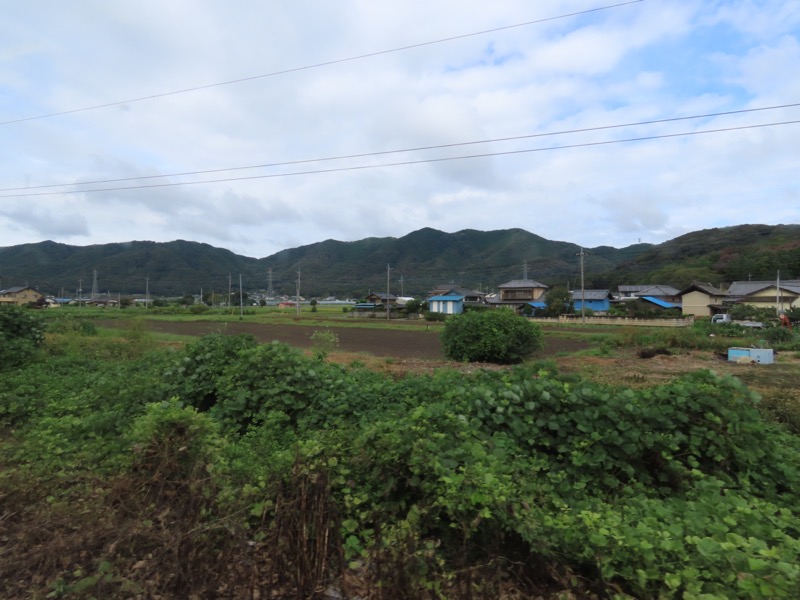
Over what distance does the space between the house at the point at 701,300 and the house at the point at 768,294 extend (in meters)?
1.66

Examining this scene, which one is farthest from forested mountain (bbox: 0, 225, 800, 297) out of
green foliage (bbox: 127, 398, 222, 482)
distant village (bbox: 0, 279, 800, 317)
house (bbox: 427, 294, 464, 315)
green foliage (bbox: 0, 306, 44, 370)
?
green foliage (bbox: 127, 398, 222, 482)

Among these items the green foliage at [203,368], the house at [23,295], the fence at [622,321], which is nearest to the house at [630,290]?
the fence at [622,321]

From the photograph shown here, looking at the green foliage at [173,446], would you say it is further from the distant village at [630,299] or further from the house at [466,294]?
the house at [466,294]

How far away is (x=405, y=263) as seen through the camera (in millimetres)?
133500

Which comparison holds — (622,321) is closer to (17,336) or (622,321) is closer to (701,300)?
(701,300)

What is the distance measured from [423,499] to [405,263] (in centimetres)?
13126

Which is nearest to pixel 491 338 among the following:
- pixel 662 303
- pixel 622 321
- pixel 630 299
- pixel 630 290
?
pixel 622 321

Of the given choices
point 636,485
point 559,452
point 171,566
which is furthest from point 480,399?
point 171,566

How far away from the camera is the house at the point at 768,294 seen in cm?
4553

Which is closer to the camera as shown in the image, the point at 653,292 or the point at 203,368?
the point at 203,368

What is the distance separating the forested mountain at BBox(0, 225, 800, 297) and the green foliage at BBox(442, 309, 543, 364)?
201ft

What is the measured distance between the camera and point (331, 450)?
3279 millimetres

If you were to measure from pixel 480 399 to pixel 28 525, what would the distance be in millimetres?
3850

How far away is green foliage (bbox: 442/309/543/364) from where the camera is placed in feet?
Result: 50.7
